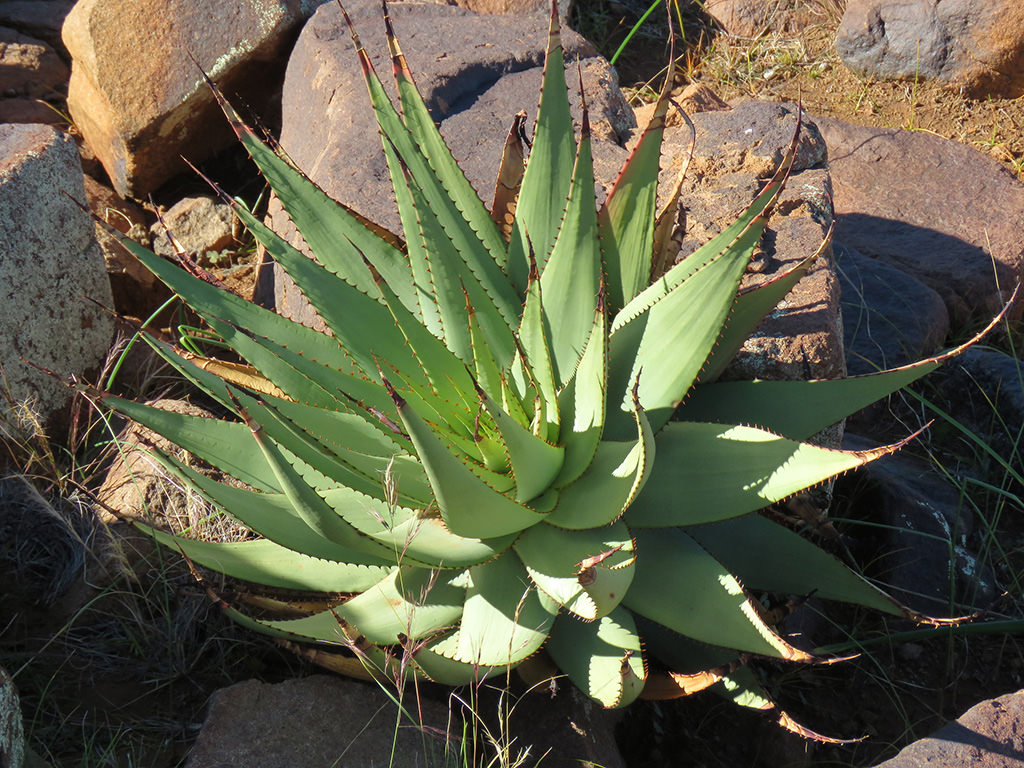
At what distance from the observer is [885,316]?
2881 millimetres

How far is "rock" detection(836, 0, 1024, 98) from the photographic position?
395 cm

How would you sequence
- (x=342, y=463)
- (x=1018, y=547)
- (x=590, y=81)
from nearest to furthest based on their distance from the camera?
(x=342, y=463)
(x=1018, y=547)
(x=590, y=81)

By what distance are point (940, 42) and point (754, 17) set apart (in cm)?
86

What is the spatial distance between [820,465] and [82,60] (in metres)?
3.16

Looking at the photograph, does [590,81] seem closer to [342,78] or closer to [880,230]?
[342,78]

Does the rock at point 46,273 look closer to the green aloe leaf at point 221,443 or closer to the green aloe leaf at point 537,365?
the green aloe leaf at point 221,443

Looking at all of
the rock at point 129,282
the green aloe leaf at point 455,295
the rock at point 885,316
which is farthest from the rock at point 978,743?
the rock at point 129,282

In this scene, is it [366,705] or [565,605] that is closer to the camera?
[565,605]

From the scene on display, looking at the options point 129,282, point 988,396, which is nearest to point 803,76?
point 988,396

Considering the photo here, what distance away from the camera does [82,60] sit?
341 centimetres

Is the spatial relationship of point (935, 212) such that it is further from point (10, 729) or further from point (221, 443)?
point (10, 729)

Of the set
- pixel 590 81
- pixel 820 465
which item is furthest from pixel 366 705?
pixel 590 81

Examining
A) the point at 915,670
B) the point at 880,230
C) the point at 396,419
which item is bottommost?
the point at 915,670

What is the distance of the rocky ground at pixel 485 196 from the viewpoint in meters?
1.89
